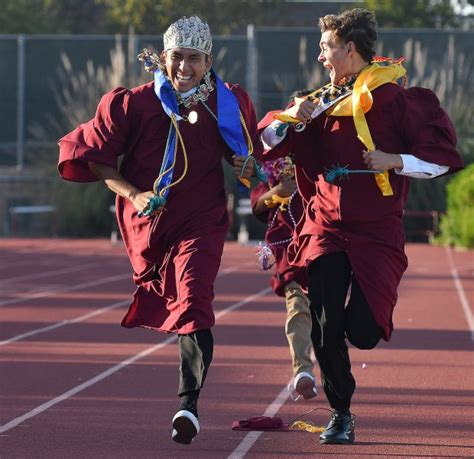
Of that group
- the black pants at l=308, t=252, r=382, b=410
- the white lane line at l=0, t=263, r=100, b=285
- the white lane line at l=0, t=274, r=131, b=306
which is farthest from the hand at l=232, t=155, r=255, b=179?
the white lane line at l=0, t=263, r=100, b=285

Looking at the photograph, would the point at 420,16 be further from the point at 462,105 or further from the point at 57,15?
the point at 462,105

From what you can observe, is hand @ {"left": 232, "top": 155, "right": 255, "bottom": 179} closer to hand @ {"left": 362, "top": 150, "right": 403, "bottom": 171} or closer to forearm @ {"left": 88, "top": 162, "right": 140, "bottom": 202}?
forearm @ {"left": 88, "top": 162, "right": 140, "bottom": 202}

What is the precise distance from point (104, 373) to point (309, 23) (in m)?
50.6

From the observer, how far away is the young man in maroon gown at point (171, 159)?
7527 mm

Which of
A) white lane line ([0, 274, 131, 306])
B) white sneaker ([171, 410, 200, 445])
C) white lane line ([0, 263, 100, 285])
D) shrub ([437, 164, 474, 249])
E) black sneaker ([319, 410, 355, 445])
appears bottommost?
shrub ([437, 164, 474, 249])

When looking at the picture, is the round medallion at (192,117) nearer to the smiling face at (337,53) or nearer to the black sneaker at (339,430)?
the smiling face at (337,53)

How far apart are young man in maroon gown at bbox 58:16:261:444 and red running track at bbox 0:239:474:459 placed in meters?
0.69

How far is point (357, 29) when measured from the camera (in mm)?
7559

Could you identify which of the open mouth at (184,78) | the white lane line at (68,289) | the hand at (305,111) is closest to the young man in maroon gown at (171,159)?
the open mouth at (184,78)

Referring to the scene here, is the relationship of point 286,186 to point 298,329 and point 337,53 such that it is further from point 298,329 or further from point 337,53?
point 337,53

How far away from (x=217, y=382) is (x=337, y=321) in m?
2.80

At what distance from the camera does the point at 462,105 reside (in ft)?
108

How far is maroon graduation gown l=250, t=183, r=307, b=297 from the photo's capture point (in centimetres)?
933

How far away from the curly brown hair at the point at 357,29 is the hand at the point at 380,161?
602 millimetres
